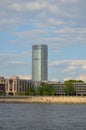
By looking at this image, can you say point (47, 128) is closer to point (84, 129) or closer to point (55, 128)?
point (55, 128)

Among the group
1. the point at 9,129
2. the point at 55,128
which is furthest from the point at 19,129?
the point at 55,128

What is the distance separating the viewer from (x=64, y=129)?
2432 inches

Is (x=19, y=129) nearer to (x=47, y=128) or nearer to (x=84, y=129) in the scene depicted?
(x=47, y=128)

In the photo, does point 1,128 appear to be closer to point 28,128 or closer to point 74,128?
point 28,128

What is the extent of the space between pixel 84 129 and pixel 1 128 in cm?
1090

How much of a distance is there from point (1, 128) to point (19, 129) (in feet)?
10.1

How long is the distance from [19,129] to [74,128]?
7.55 metres

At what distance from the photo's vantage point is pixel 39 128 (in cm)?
6278

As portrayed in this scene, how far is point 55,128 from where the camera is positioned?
63.7 meters

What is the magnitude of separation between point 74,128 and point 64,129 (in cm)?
230

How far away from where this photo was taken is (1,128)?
63.1 meters

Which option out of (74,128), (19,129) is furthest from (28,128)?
(74,128)

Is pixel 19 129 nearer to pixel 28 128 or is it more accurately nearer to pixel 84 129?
pixel 28 128

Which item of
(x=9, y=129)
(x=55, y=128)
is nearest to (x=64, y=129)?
(x=55, y=128)
